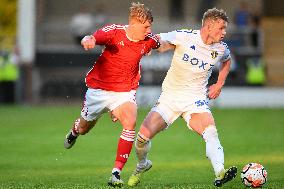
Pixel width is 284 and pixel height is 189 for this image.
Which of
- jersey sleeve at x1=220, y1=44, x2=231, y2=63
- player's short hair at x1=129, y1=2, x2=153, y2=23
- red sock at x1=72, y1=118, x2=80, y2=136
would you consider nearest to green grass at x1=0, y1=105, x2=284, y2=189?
red sock at x1=72, y1=118, x2=80, y2=136

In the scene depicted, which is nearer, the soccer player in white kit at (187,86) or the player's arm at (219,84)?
the soccer player in white kit at (187,86)

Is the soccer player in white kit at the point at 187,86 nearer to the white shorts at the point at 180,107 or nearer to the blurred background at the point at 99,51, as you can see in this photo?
the white shorts at the point at 180,107

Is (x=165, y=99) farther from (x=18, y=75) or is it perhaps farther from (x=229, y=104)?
(x=18, y=75)

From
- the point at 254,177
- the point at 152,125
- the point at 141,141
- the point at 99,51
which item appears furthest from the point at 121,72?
the point at 99,51

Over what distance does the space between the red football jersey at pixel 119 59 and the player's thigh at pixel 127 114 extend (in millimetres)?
258

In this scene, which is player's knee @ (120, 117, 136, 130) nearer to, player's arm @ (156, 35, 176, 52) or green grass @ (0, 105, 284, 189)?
green grass @ (0, 105, 284, 189)

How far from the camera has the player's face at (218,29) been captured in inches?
450

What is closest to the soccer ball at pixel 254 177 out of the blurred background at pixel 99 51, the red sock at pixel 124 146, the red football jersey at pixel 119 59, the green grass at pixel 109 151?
the green grass at pixel 109 151

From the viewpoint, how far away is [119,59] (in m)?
12.0

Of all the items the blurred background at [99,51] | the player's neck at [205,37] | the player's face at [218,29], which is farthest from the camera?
the blurred background at [99,51]

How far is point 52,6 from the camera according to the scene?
35.9 metres

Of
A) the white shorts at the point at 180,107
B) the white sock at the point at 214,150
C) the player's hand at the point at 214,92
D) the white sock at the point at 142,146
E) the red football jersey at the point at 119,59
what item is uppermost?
the red football jersey at the point at 119,59

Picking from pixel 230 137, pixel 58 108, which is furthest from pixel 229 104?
pixel 230 137

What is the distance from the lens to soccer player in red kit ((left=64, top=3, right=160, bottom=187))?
1165 centimetres
